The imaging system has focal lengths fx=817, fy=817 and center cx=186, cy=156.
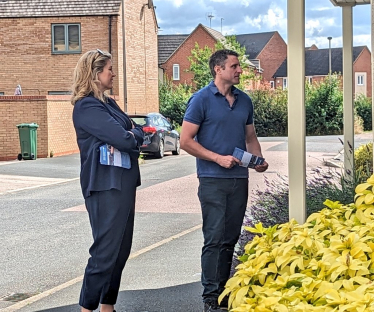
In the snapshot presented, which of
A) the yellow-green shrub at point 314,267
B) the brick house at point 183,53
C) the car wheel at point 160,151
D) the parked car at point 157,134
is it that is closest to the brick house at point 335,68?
the brick house at point 183,53

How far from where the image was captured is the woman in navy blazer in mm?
5613

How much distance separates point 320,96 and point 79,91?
4415 centimetres

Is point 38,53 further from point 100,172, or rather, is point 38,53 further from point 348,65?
point 100,172

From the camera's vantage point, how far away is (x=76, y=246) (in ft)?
33.5

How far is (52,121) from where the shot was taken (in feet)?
93.1

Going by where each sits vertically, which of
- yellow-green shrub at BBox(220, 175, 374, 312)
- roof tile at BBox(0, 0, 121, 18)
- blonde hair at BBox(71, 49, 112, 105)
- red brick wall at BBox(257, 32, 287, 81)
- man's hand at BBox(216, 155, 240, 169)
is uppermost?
red brick wall at BBox(257, 32, 287, 81)

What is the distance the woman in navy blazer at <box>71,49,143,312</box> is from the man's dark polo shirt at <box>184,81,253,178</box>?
51cm

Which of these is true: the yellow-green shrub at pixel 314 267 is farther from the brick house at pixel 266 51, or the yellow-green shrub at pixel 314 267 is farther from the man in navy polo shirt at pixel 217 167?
the brick house at pixel 266 51

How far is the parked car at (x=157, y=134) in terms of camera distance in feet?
87.2

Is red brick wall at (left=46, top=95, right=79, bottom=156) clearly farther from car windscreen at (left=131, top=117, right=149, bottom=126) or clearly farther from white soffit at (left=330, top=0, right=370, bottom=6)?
white soffit at (left=330, top=0, right=370, bottom=6)

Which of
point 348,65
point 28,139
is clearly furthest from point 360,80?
point 348,65

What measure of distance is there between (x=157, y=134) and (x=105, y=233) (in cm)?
2170

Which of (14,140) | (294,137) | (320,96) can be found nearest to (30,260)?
(294,137)

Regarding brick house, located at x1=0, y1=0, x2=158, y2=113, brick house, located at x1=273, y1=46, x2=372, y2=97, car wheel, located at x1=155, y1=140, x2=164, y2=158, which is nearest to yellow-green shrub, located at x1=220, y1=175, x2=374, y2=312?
car wheel, located at x1=155, y1=140, x2=164, y2=158
